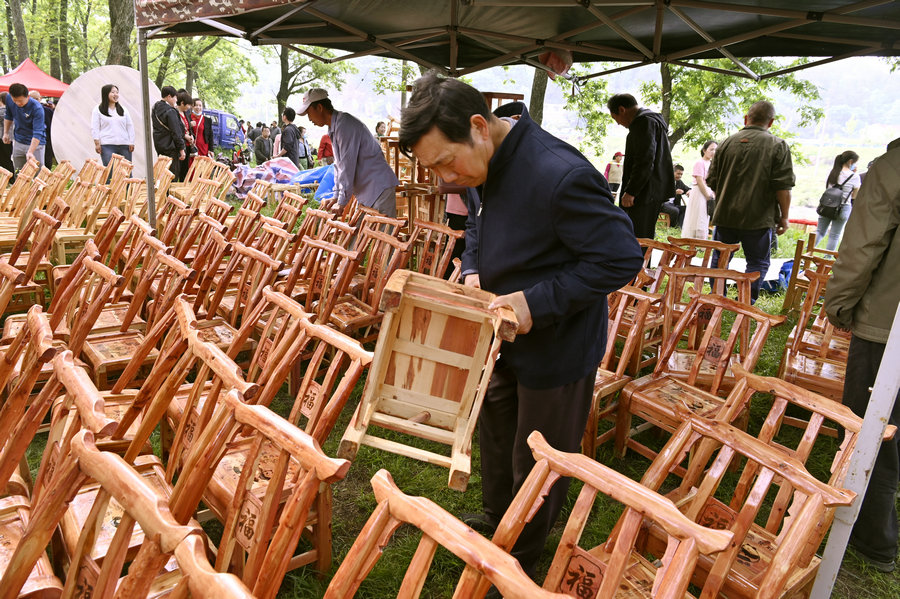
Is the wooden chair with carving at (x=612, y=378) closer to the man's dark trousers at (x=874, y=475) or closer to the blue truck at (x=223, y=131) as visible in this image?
the man's dark trousers at (x=874, y=475)

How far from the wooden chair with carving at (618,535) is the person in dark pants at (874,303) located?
57.4 inches

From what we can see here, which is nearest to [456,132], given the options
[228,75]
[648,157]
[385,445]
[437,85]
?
[437,85]

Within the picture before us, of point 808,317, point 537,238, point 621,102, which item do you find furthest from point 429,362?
point 621,102

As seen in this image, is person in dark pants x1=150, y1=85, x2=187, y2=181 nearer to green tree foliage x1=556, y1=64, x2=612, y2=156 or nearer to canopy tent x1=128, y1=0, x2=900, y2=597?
canopy tent x1=128, y1=0, x2=900, y2=597

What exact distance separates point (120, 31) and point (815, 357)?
511 inches

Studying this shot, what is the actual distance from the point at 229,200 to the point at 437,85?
9.24 m

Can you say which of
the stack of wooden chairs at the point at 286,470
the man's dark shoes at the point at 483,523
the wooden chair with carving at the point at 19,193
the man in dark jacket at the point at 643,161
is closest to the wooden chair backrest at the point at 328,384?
the stack of wooden chairs at the point at 286,470

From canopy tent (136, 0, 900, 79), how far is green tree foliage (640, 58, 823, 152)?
5508mm

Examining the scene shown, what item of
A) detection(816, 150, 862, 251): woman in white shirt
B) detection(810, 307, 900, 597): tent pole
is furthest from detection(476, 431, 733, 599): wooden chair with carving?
detection(816, 150, 862, 251): woman in white shirt

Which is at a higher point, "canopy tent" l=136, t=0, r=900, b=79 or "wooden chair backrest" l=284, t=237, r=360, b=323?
"canopy tent" l=136, t=0, r=900, b=79

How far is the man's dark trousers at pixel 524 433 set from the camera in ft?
5.74

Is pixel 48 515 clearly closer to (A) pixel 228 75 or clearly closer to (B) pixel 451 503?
(B) pixel 451 503

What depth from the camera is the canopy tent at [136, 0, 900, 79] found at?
3381mm

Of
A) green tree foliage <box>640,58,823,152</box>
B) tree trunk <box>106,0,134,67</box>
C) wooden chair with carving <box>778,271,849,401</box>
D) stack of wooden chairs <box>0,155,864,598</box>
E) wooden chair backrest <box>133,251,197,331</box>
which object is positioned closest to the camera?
stack of wooden chairs <box>0,155,864,598</box>
